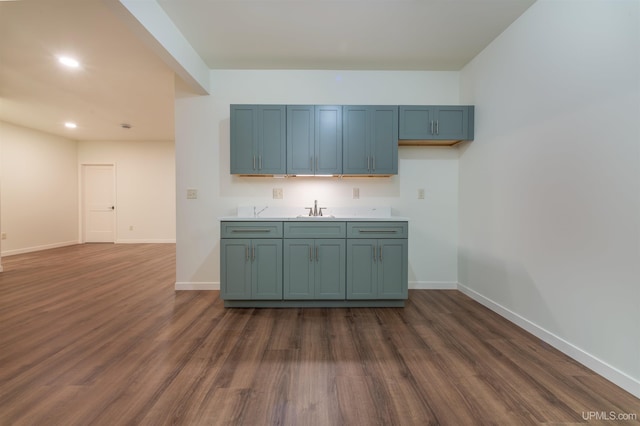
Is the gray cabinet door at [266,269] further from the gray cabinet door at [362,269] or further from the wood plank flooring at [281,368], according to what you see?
the gray cabinet door at [362,269]

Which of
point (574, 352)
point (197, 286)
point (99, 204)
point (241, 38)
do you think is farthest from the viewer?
point (99, 204)

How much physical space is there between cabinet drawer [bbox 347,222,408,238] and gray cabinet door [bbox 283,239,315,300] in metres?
0.45

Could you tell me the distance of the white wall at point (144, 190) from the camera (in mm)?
6613

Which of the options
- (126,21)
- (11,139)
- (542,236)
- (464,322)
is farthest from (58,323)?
(11,139)

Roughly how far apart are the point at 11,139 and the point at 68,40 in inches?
177

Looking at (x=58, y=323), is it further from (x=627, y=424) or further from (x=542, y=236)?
(x=542, y=236)

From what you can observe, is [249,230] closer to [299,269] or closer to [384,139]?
[299,269]

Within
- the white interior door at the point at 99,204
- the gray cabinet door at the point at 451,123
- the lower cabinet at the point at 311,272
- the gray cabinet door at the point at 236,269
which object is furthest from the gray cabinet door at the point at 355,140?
the white interior door at the point at 99,204

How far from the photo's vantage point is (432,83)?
3.27m

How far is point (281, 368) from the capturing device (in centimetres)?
170

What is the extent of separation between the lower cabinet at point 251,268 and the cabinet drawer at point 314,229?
171mm

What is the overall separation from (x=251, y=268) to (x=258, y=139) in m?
1.44

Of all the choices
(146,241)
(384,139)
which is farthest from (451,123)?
(146,241)

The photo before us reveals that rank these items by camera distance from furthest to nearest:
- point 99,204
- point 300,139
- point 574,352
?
point 99,204 < point 300,139 < point 574,352
